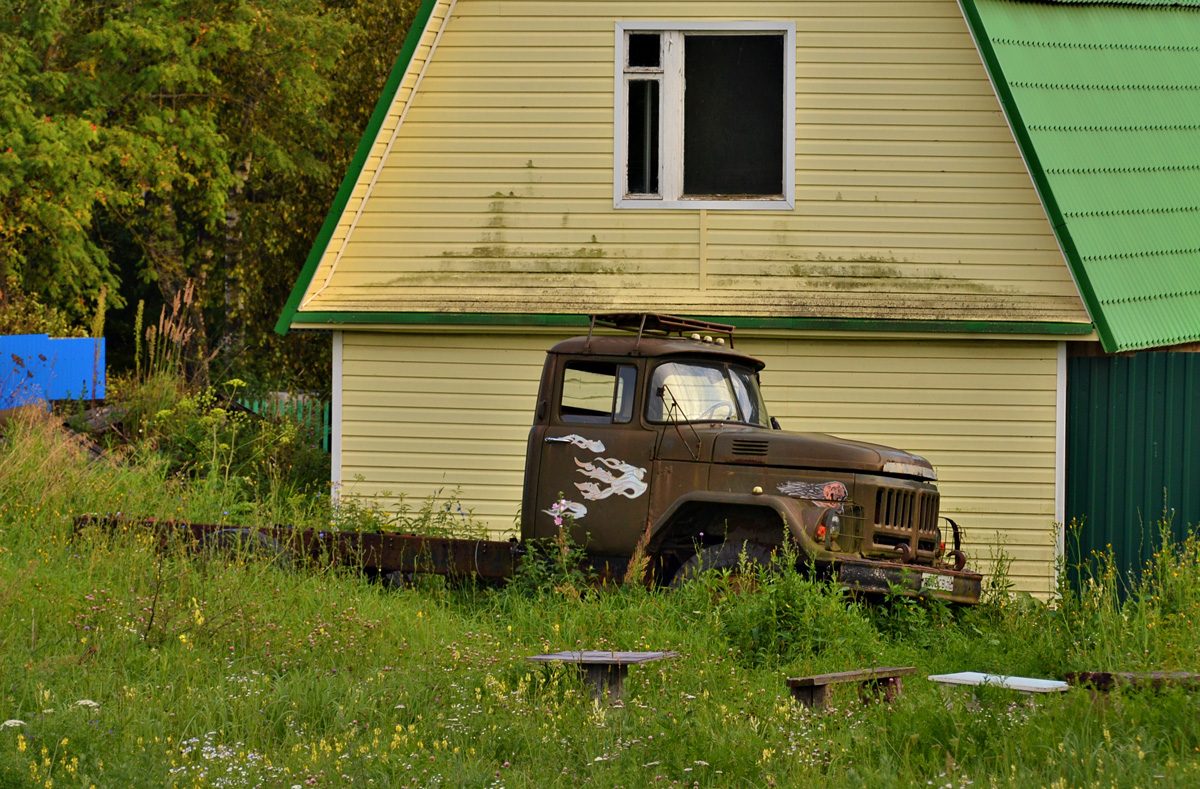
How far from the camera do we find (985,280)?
11.6m

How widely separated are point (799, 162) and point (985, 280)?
2.02m

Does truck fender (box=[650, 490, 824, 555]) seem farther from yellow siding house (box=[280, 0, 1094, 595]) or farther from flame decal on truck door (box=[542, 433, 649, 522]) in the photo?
yellow siding house (box=[280, 0, 1094, 595])

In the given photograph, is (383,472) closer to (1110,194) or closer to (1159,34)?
(1110,194)

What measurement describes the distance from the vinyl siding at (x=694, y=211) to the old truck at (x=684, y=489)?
7.93ft

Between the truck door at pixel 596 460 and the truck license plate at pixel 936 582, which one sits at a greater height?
the truck door at pixel 596 460

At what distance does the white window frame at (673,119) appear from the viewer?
38.9ft

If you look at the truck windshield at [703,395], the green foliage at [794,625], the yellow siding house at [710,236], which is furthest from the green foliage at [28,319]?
the green foliage at [794,625]

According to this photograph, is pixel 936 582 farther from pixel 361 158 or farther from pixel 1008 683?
pixel 361 158

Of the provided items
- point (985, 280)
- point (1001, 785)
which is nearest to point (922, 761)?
point (1001, 785)

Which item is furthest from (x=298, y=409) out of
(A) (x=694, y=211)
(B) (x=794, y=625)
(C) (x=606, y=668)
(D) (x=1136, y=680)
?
(D) (x=1136, y=680)

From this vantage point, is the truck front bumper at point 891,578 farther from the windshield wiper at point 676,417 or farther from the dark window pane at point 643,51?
the dark window pane at point 643,51

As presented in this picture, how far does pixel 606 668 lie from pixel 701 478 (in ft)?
7.87

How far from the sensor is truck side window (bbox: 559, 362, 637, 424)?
29.4 feet

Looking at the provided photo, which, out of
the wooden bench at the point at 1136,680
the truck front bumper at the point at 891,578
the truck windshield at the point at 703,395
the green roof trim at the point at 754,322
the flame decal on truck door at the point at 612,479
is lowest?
the wooden bench at the point at 1136,680
